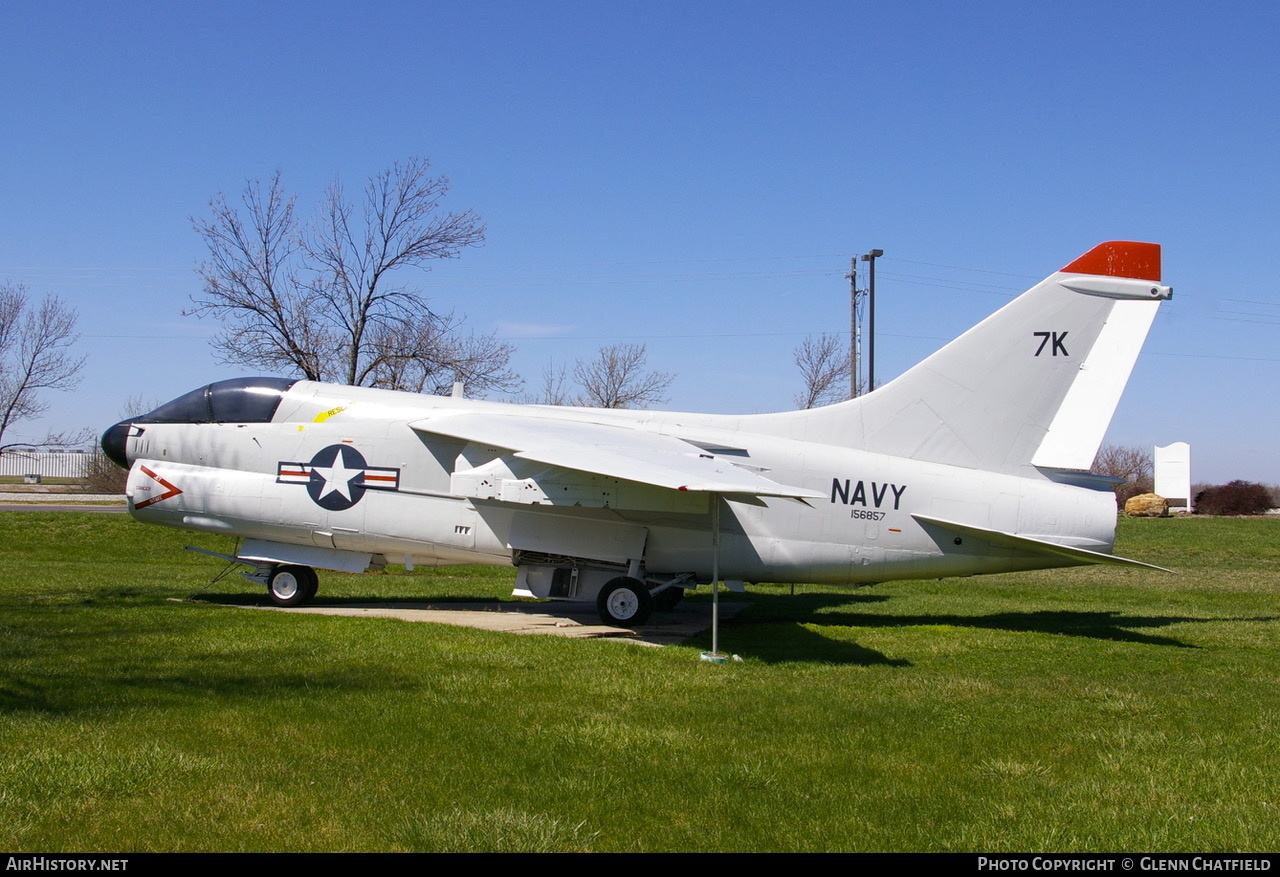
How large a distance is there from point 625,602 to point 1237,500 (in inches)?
2353

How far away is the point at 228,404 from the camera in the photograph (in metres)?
15.5

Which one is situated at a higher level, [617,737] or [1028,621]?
[617,737]

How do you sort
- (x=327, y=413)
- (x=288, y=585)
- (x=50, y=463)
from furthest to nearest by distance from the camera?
(x=50, y=463) < (x=288, y=585) < (x=327, y=413)

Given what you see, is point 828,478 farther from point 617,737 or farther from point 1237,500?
point 1237,500

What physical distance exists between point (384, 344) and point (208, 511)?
1887 centimetres

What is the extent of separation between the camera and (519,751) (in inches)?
280

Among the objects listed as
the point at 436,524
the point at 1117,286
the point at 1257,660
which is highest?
the point at 1117,286

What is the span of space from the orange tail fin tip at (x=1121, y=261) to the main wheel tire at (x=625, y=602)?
7687 millimetres

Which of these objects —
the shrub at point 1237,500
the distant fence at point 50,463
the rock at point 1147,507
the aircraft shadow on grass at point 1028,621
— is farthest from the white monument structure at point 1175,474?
the distant fence at point 50,463

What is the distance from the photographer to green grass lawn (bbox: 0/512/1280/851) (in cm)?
554

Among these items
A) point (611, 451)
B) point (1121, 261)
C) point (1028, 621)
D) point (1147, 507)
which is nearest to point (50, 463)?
point (1147, 507)

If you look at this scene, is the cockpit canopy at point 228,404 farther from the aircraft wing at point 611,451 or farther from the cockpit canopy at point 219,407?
the aircraft wing at point 611,451
